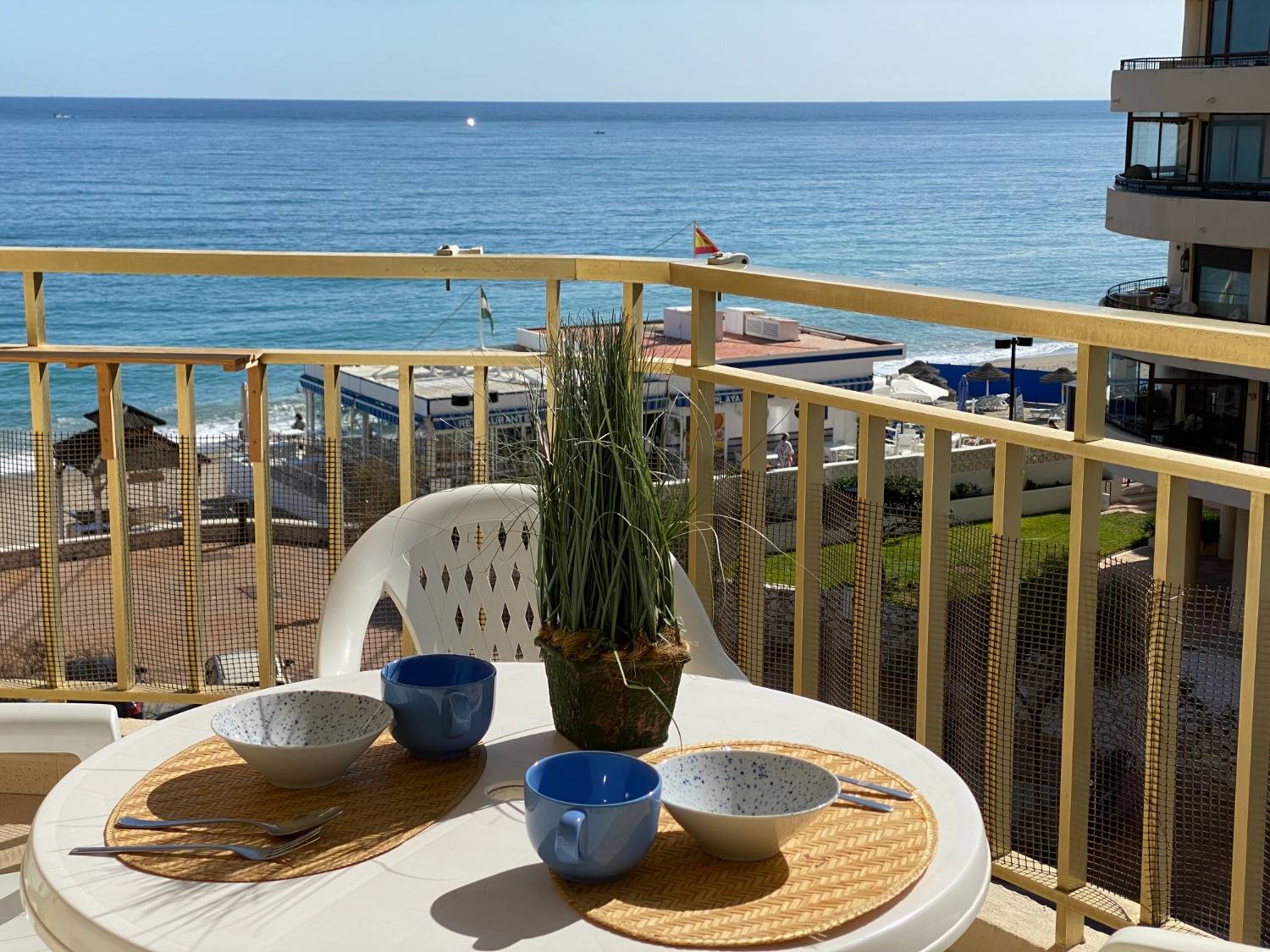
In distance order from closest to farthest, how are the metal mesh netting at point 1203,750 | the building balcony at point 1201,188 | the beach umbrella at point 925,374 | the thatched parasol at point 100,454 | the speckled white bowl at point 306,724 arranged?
the speckled white bowl at point 306,724 → the metal mesh netting at point 1203,750 → the thatched parasol at point 100,454 → the building balcony at point 1201,188 → the beach umbrella at point 925,374

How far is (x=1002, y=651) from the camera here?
1975 millimetres

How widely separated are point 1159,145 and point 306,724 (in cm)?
2415

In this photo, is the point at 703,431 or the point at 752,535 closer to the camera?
the point at 752,535

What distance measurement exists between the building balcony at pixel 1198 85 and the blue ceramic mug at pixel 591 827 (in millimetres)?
23249

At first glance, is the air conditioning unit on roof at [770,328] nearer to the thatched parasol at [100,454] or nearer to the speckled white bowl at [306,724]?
the thatched parasol at [100,454]

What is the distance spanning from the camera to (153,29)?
254 feet

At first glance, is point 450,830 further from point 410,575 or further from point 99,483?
point 99,483

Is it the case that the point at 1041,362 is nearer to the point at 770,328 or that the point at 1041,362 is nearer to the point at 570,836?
the point at 770,328

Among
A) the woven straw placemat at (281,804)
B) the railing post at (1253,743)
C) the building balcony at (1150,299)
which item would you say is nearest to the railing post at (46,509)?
the woven straw placemat at (281,804)

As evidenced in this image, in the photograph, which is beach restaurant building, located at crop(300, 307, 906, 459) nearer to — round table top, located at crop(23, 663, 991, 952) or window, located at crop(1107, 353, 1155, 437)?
round table top, located at crop(23, 663, 991, 952)

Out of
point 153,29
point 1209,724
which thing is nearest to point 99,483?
point 1209,724

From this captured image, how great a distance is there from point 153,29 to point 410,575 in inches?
3335

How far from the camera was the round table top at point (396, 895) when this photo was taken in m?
0.96

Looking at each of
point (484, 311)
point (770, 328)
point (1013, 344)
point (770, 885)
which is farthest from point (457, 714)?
point (770, 328)
